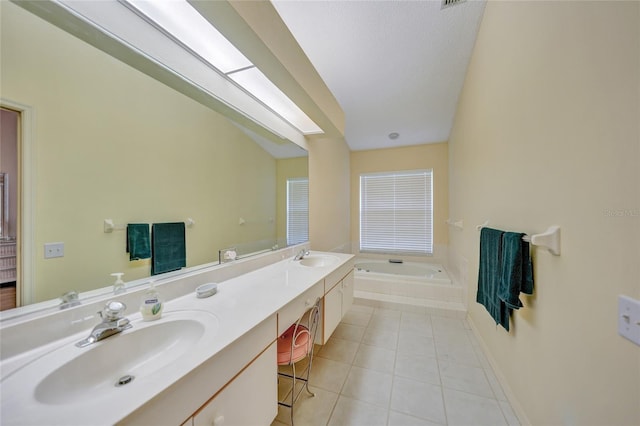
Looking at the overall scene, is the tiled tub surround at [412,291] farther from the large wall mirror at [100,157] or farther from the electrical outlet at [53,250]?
the electrical outlet at [53,250]

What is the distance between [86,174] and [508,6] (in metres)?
2.56

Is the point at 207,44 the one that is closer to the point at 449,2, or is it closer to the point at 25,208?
the point at 25,208

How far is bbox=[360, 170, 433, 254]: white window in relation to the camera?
403 centimetres

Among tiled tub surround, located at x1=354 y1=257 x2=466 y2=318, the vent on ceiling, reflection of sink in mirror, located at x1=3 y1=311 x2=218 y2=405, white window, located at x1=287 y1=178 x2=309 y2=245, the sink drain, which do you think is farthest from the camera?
→ tiled tub surround, located at x1=354 y1=257 x2=466 y2=318

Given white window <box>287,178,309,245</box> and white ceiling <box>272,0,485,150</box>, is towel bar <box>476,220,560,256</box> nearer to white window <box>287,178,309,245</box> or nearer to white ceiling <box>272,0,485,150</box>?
white ceiling <box>272,0,485,150</box>

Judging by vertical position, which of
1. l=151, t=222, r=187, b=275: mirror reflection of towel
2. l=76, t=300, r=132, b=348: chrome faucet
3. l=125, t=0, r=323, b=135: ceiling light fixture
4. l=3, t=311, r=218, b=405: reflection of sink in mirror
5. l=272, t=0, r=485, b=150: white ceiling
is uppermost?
l=272, t=0, r=485, b=150: white ceiling

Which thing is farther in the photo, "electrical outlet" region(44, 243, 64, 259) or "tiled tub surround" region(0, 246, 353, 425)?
"electrical outlet" region(44, 243, 64, 259)

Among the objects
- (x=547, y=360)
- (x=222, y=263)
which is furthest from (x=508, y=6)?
(x=222, y=263)

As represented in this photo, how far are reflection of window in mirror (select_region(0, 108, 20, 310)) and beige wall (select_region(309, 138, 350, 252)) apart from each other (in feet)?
7.08

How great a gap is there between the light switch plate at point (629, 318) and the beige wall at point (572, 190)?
3 cm

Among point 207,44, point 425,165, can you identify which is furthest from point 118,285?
Answer: point 425,165

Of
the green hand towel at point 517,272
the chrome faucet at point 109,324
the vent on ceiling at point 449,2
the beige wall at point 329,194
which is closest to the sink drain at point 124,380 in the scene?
the chrome faucet at point 109,324

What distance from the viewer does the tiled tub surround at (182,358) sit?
21.0 inches

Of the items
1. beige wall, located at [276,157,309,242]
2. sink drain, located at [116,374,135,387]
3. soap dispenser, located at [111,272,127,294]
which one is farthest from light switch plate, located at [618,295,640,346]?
beige wall, located at [276,157,309,242]
